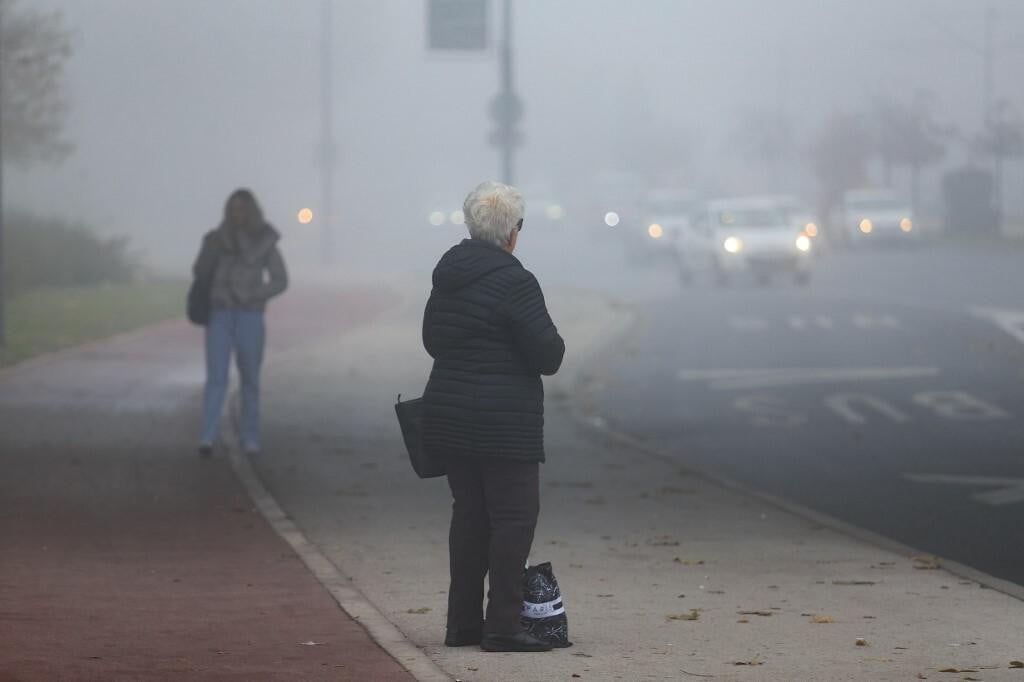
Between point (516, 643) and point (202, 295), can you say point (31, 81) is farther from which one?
point (516, 643)

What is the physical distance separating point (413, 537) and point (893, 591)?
269cm

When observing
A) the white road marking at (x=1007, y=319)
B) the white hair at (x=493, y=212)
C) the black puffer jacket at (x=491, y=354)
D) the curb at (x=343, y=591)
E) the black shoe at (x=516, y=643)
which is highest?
the white hair at (x=493, y=212)

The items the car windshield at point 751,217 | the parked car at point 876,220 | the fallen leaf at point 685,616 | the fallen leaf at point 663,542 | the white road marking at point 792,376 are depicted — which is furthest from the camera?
the parked car at point 876,220

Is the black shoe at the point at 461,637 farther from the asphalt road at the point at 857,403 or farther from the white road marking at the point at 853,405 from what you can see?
the white road marking at the point at 853,405

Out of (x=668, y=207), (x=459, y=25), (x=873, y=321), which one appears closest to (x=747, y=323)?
(x=873, y=321)

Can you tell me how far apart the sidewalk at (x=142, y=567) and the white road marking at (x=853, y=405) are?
540 cm

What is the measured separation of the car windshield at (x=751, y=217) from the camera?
118ft

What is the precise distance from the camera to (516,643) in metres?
6.65

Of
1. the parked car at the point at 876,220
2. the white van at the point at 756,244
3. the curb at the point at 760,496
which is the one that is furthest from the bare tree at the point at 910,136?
the curb at the point at 760,496

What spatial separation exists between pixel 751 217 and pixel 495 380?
3033cm

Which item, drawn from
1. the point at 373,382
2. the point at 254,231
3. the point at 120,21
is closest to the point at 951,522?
the point at 254,231

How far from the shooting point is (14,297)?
2955 cm

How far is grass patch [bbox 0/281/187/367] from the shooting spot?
2233cm

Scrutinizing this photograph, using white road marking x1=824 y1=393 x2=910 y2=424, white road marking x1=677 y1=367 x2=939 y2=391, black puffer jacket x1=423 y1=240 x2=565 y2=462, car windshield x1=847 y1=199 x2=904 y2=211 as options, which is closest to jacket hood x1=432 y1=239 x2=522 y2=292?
black puffer jacket x1=423 y1=240 x2=565 y2=462
